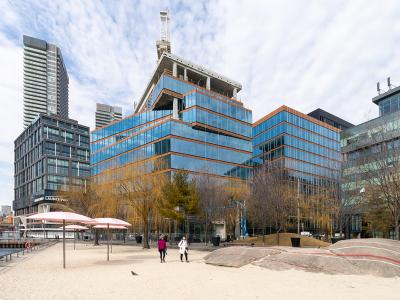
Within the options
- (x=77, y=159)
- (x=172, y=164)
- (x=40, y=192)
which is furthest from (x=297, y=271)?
(x=77, y=159)

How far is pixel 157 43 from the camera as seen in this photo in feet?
308

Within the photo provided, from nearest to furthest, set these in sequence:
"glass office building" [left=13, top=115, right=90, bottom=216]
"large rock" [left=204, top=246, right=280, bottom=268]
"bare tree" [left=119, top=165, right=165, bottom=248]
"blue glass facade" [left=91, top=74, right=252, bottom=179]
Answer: "large rock" [left=204, top=246, right=280, bottom=268] → "bare tree" [left=119, top=165, right=165, bottom=248] → "blue glass facade" [left=91, top=74, right=252, bottom=179] → "glass office building" [left=13, top=115, right=90, bottom=216]

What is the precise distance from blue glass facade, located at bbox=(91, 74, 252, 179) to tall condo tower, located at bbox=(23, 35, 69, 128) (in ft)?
455

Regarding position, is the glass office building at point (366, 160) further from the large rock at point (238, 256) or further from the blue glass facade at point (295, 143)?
the blue glass facade at point (295, 143)

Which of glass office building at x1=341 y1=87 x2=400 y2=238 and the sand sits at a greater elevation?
glass office building at x1=341 y1=87 x2=400 y2=238

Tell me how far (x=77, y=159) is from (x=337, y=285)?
124150mm

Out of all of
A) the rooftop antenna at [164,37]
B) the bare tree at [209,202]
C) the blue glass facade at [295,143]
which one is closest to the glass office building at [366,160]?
the bare tree at [209,202]

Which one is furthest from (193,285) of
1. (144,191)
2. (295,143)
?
(295,143)

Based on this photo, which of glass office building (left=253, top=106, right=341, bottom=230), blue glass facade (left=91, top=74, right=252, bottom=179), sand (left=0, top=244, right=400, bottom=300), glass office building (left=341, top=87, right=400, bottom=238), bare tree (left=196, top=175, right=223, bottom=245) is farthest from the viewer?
glass office building (left=253, top=106, right=341, bottom=230)

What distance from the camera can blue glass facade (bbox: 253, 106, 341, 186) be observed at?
7644 centimetres

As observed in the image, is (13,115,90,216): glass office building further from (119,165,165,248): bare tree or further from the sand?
the sand

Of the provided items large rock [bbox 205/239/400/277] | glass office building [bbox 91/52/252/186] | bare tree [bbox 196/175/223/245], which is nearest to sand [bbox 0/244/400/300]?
large rock [bbox 205/239/400/277]

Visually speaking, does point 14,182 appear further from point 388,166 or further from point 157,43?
point 388,166

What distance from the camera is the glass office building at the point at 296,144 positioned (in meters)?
76.0
